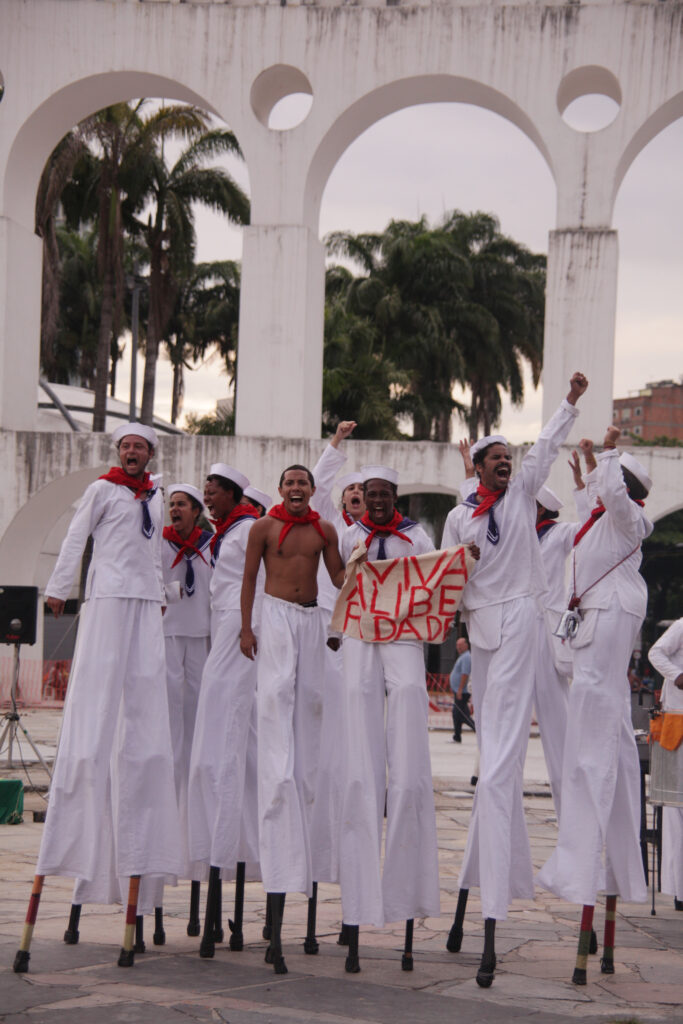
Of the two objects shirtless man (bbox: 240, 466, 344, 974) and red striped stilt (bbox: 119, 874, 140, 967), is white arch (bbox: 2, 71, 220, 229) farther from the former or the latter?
red striped stilt (bbox: 119, 874, 140, 967)

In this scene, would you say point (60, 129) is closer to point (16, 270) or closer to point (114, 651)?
point (16, 270)

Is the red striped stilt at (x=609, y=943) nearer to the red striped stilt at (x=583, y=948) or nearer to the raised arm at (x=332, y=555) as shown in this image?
the red striped stilt at (x=583, y=948)

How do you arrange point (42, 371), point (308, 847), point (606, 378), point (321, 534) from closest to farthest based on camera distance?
point (308, 847) → point (321, 534) → point (606, 378) → point (42, 371)

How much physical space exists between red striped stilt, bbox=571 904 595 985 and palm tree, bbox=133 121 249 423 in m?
27.3

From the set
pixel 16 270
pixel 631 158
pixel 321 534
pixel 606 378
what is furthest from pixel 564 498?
pixel 321 534

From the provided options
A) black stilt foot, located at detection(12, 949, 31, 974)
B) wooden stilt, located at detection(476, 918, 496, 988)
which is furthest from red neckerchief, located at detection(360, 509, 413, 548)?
black stilt foot, located at detection(12, 949, 31, 974)

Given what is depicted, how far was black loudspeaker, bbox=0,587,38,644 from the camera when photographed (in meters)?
12.0

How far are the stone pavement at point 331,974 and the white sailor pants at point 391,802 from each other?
323 mm

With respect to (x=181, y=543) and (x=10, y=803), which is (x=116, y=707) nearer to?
(x=181, y=543)

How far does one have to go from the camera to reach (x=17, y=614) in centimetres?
1216

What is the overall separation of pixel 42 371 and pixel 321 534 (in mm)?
35201

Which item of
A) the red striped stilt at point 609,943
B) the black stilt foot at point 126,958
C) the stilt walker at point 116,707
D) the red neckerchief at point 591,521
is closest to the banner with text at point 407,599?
the red neckerchief at point 591,521

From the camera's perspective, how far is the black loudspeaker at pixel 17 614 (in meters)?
12.0

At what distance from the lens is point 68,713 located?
19.6 ft
